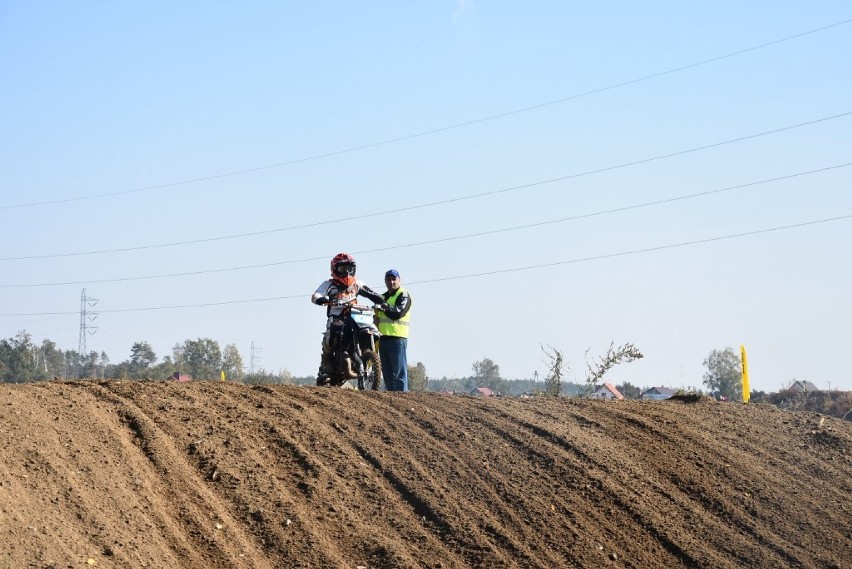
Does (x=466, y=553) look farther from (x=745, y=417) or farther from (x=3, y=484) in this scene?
(x=745, y=417)

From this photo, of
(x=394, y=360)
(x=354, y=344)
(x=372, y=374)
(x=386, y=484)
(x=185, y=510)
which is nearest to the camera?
(x=185, y=510)

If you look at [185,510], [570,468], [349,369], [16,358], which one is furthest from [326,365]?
[16,358]

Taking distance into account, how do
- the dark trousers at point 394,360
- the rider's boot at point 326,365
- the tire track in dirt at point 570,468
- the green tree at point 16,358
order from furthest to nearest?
the green tree at point 16,358, the dark trousers at point 394,360, the rider's boot at point 326,365, the tire track in dirt at point 570,468

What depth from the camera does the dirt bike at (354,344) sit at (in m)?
15.0

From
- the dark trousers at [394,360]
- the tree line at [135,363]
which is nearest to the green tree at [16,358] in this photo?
the tree line at [135,363]

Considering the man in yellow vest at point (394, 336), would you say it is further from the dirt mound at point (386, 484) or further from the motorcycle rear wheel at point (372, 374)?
the dirt mound at point (386, 484)

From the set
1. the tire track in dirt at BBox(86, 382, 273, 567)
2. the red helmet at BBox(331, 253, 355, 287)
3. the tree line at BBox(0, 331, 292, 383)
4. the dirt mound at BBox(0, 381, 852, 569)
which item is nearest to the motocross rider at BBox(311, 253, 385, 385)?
the red helmet at BBox(331, 253, 355, 287)

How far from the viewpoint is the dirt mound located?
30.3ft

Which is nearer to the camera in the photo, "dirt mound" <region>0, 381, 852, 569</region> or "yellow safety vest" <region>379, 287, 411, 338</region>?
"dirt mound" <region>0, 381, 852, 569</region>

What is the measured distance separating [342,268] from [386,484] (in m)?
4.85

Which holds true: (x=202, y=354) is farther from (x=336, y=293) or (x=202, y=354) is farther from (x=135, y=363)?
(x=336, y=293)

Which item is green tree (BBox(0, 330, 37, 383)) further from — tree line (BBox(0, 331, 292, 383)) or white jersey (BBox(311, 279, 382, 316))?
white jersey (BBox(311, 279, 382, 316))

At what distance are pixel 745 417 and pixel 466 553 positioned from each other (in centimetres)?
643

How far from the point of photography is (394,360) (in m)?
16.0
